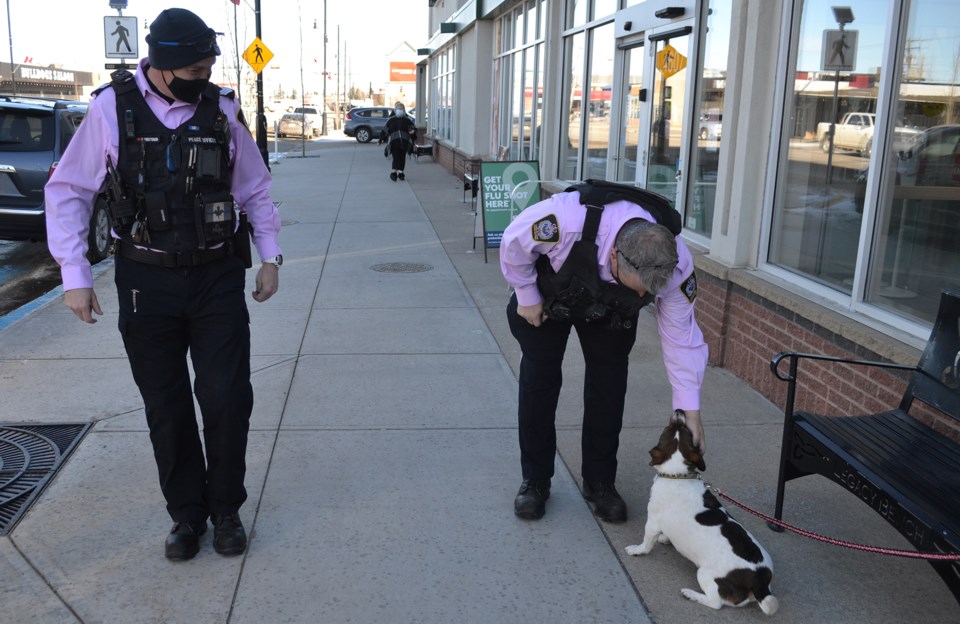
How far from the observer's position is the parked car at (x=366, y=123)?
39.6 meters

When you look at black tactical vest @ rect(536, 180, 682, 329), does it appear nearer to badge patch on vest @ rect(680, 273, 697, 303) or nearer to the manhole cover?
badge patch on vest @ rect(680, 273, 697, 303)

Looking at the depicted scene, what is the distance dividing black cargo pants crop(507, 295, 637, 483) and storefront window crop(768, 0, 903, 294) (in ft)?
6.72

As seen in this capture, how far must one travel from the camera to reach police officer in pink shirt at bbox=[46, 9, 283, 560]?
3162 millimetres

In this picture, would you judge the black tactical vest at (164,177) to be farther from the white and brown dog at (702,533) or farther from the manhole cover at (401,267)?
the manhole cover at (401,267)

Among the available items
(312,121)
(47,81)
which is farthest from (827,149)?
(47,81)

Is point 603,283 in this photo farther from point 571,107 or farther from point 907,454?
point 571,107

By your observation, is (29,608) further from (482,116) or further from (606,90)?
(482,116)

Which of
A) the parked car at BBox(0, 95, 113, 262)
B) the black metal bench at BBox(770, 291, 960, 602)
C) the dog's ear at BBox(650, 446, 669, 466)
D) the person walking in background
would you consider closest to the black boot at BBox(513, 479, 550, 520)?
the dog's ear at BBox(650, 446, 669, 466)

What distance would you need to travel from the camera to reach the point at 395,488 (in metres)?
4.21

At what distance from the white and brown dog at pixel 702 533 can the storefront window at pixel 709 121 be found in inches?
144

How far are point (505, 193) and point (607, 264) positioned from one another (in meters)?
6.77

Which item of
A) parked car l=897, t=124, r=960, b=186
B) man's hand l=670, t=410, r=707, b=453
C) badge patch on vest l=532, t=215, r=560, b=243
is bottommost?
man's hand l=670, t=410, r=707, b=453

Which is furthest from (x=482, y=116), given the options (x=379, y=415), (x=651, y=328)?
(x=379, y=415)

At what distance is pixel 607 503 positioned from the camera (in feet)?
12.8
